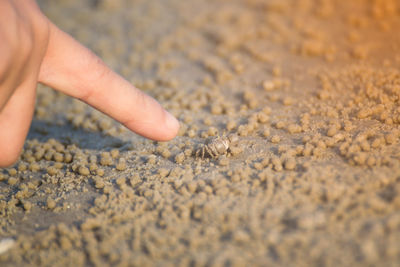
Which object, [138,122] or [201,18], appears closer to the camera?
[138,122]

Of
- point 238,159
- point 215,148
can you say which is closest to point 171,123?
point 215,148

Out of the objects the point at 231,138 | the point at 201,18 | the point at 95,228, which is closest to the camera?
the point at 95,228

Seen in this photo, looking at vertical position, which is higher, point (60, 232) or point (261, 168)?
point (261, 168)

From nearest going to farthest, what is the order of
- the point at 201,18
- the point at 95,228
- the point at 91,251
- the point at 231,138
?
the point at 91,251
the point at 95,228
the point at 231,138
the point at 201,18

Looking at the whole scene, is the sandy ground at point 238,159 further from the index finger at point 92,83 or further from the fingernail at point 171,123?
the index finger at point 92,83

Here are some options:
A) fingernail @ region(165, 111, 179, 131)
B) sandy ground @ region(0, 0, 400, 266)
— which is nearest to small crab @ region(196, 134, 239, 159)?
sandy ground @ region(0, 0, 400, 266)

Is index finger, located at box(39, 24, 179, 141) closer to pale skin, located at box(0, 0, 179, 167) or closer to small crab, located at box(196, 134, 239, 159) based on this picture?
pale skin, located at box(0, 0, 179, 167)

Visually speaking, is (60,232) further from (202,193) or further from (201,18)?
(201,18)

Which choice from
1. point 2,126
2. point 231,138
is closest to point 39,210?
point 2,126
